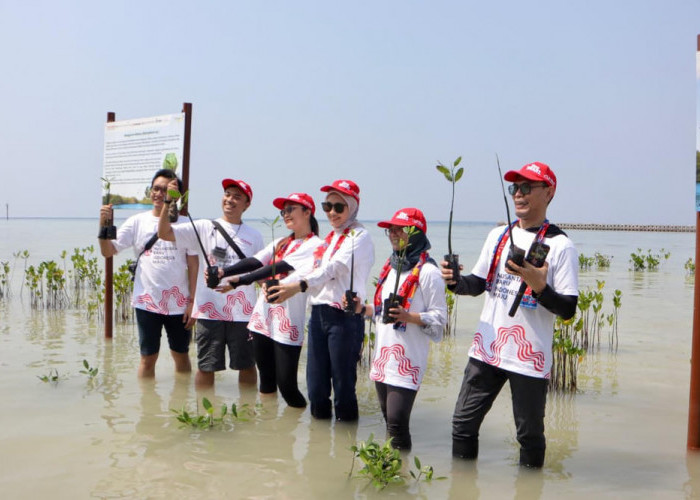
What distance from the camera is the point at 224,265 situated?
5375mm

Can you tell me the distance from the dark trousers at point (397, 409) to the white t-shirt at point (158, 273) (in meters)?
2.24

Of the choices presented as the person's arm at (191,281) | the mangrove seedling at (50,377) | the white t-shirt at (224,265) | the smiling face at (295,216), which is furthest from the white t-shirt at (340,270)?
the mangrove seedling at (50,377)

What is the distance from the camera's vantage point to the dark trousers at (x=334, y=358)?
464 cm

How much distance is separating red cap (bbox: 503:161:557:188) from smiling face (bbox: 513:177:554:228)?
1.1 inches

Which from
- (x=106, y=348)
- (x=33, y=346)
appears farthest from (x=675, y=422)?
(x=33, y=346)

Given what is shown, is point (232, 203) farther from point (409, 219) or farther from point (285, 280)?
point (409, 219)

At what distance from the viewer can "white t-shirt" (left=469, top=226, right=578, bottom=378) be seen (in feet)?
11.7

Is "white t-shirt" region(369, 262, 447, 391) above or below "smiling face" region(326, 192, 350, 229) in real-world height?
below

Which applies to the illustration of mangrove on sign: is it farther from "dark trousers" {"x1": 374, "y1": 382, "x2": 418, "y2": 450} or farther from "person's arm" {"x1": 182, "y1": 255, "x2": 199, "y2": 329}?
"dark trousers" {"x1": 374, "y1": 382, "x2": 418, "y2": 450}

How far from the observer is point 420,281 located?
4.14 m

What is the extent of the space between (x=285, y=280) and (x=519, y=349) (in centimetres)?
181

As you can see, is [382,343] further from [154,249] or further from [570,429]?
[154,249]

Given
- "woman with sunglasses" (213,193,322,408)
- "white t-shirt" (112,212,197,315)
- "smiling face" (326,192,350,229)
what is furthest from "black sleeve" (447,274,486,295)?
"white t-shirt" (112,212,197,315)

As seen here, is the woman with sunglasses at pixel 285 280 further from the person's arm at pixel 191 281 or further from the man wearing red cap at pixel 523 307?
the man wearing red cap at pixel 523 307
